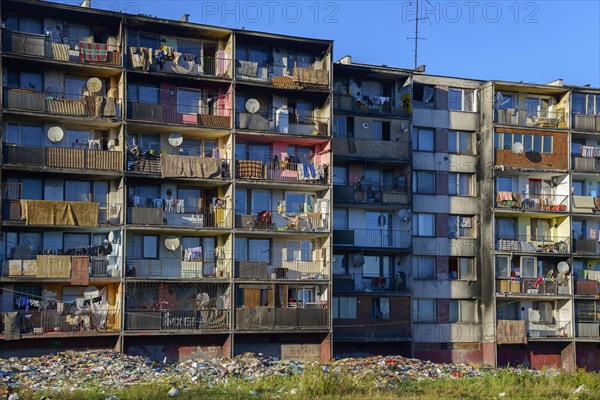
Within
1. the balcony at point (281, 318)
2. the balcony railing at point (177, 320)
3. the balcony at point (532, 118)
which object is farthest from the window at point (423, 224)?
the balcony railing at point (177, 320)

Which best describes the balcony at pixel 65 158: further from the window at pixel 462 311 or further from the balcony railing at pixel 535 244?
the balcony railing at pixel 535 244

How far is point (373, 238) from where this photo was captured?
63.6 m

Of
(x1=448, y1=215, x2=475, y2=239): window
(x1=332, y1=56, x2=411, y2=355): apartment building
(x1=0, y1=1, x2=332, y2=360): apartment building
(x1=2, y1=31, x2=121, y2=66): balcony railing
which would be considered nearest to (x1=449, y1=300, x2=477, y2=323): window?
(x1=448, y1=215, x2=475, y2=239): window

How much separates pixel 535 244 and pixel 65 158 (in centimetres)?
2924

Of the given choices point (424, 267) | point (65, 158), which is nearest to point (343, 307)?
point (424, 267)

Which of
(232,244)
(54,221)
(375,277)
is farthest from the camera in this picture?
(375,277)

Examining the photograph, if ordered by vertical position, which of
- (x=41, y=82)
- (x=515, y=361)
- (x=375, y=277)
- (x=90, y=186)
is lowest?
(x=515, y=361)

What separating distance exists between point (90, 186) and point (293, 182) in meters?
10.8

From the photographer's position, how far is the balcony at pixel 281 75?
59.4 metres

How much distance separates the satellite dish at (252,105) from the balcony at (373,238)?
8.33 meters

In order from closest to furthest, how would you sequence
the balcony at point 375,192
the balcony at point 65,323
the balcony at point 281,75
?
the balcony at point 65,323 → the balcony at point 281,75 → the balcony at point 375,192

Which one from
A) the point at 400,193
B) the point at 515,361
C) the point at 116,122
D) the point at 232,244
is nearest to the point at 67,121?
the point at 116,122

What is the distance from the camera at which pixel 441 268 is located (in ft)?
217

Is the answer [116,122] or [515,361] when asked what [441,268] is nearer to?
[515,361]
